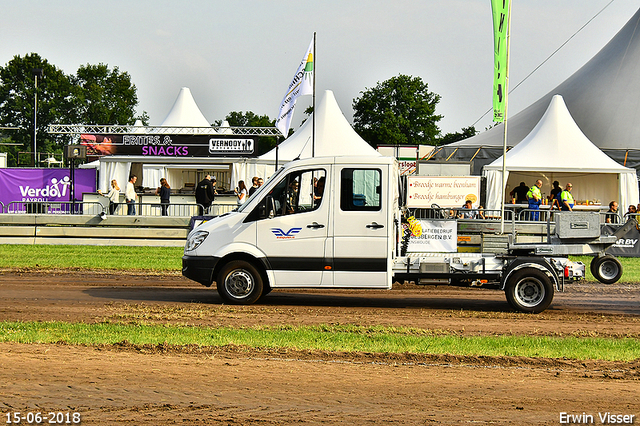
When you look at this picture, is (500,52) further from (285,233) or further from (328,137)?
(328,137)

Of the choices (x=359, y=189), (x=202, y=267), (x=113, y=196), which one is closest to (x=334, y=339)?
(x=359, y=189)

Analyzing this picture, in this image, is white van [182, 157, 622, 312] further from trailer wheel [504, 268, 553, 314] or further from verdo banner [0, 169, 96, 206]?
verdo banner [0, 169, 96, 206]

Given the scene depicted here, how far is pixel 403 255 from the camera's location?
34.9 ft

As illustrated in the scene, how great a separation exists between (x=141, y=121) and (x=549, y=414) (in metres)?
103

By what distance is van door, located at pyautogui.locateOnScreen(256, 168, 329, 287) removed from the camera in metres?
10.4

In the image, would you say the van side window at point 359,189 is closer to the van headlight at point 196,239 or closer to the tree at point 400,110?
the van headlight at point 196,239

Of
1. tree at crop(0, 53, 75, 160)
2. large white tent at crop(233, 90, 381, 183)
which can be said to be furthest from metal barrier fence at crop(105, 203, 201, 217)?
tree at crop(0, 53, 75, 160)

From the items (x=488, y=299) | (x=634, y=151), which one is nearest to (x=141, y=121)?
(x=634, y=151)

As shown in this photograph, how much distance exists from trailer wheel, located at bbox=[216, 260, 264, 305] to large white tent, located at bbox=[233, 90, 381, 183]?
60.6ft

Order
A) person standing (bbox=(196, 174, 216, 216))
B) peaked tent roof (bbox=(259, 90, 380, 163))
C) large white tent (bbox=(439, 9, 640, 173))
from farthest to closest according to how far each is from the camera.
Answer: large white tent (bbox=(439, 9, 640, 173)), peaked tent roof (bbox=(259, 90, 380, 163)), person standing (bbox=(196, 174, 216, 216))

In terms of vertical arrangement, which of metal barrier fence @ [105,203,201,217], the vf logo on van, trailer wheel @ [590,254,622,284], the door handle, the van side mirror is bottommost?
trailer wheel @ [590,254,622,284]

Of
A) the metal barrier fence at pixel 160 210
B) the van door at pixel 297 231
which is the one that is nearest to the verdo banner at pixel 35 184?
the metal barrier fence at pixel 160 210

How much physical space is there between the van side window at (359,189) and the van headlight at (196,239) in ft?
7.41

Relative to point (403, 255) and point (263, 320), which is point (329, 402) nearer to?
point (263, 320)
